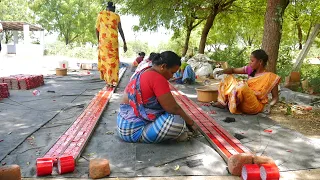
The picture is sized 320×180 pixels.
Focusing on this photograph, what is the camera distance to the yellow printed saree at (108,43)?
280 inches

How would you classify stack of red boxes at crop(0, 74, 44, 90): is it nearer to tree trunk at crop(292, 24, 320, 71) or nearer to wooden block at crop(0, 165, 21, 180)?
wooden block at crop(0, 165, 21, 180)

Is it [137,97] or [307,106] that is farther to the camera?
[307,106]

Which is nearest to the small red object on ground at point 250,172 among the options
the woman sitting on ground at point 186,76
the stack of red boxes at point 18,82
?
the stack of red boxes at point 18,82

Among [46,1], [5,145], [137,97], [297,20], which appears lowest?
[5,145]

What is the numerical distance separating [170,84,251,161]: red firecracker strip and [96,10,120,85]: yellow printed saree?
9.09ft

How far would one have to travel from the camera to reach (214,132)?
153 inches

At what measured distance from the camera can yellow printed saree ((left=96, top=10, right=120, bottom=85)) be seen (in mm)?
7109

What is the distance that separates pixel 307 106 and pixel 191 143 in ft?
11.7

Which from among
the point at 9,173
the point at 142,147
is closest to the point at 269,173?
the point at 142,147

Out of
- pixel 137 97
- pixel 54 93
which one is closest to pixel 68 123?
pixel 137 97

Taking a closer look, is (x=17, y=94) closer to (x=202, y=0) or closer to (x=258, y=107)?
(x=258, y=107)

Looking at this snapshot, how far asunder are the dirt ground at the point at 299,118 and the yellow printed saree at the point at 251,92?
1.31 feet

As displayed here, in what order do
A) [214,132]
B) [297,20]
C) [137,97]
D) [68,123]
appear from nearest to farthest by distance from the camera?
1. [137,97]
2. [214,132]
3. [68,123]
4. [297,20]

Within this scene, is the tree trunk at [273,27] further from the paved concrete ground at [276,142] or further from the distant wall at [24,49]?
the distant wall at [24,49]
